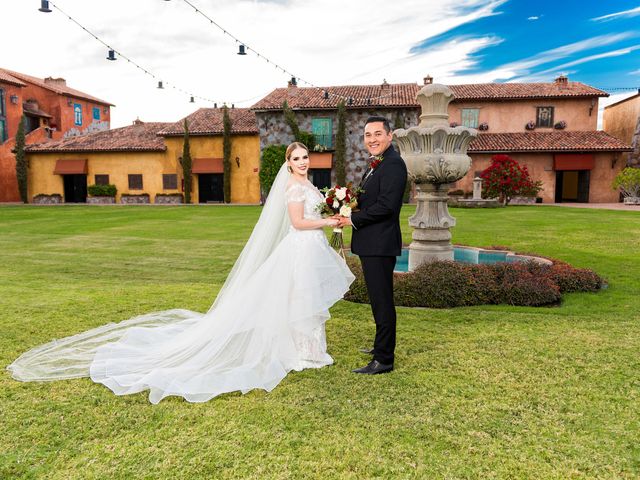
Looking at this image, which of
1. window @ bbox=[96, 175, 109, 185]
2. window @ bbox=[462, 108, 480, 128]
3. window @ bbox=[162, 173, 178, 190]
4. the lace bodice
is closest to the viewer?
the lace bodice

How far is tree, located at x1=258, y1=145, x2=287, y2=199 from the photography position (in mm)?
33969

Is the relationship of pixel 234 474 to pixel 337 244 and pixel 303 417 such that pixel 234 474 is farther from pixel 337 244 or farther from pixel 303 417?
pixel 337 244

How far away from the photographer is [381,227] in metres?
4.29

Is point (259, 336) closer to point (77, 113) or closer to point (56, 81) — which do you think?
point (77, 113)

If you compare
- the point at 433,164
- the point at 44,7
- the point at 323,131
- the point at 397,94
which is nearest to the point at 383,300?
the point at 433,164

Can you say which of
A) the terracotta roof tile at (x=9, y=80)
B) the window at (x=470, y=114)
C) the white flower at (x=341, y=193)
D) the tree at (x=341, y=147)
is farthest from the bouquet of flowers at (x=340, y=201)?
the terracotta roof tile at (x=9, y=80)

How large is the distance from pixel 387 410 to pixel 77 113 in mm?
48130

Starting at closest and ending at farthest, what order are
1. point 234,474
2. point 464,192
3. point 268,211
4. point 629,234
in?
point 234,474
point 268,211
point 629,234
point 464,192

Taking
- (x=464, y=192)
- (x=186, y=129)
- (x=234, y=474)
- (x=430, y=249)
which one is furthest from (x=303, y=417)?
(x=186, y=129)

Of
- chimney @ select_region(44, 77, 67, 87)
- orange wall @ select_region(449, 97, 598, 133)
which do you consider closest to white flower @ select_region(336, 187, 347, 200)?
orange wall @ select_region(449, 97, 598, 133)

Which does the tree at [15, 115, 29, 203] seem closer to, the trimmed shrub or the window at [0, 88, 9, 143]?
the window at [0, 88, 9, 143]

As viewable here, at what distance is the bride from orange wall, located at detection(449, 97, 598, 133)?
3201 cm

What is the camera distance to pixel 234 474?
2.83m

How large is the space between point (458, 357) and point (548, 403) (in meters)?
1.09
